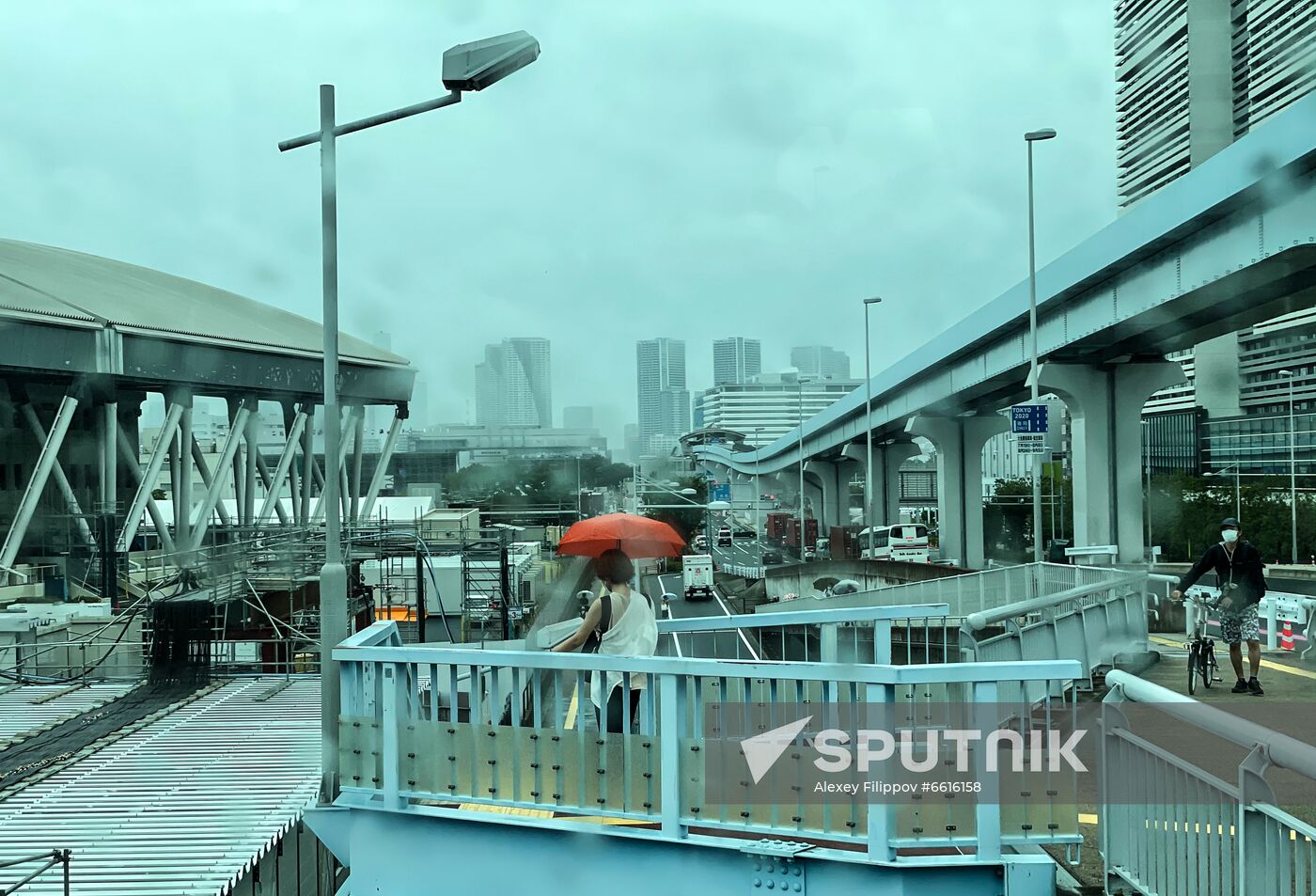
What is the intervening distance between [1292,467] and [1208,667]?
447 cm

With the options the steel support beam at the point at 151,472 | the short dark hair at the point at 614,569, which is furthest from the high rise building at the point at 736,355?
the short dark hair at the point at 614,569

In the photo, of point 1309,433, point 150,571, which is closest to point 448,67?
point 1309,433

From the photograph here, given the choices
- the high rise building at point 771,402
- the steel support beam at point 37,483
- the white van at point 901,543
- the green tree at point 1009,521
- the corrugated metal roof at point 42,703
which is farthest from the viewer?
the green tree at point 1009,521

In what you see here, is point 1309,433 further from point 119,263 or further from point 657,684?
point 119,263

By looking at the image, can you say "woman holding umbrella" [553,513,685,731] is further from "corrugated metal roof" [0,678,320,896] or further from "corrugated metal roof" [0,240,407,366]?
"corrugated metal roof" [0,240,407,366]

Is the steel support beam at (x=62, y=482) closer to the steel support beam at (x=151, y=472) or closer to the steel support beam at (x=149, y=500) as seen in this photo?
the steel support beam at (x=151, y=472)

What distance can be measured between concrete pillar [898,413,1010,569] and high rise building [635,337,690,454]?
20150 millimetres

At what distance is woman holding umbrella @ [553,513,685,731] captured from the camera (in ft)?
14.8

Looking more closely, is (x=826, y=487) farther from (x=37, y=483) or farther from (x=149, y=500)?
(x=37, y=483)

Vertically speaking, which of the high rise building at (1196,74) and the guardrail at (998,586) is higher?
the high rise building at (1196,74)

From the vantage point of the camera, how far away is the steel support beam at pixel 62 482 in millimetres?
26297

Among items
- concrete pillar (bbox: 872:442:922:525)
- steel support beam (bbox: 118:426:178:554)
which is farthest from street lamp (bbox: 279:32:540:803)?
concrete pillar (bbox: 872:442:922:525)

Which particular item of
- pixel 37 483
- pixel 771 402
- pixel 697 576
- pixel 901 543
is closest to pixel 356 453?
pixel 37 483

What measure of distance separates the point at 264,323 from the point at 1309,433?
27216 mm
